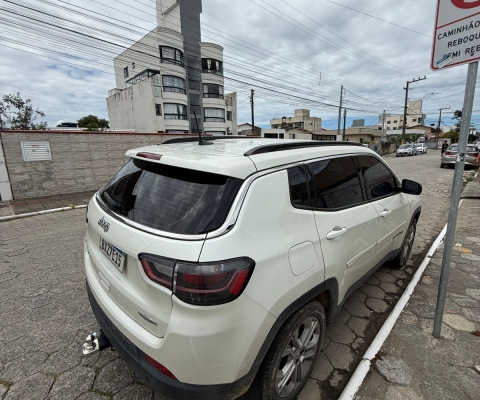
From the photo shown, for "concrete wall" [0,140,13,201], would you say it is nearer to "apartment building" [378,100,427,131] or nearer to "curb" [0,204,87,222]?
"curb" [0,204,87,222]

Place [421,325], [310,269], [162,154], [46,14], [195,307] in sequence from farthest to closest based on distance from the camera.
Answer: [46,14] → [421,325] → [162,154] → [310,269] → [195,307]

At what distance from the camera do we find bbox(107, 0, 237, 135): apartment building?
31562 millimetres

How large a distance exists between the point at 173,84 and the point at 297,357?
116ft

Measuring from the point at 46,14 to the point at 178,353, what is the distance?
1302cm

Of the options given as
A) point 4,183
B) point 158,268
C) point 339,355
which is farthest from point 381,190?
point 4,183

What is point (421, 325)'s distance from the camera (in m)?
2.51

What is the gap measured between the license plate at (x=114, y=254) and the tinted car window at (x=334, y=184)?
123cm

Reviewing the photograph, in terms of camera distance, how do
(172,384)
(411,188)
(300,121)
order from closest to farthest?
(172,384) < (411,188) < (300,121)

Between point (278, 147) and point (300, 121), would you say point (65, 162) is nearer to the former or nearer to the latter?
point (278, 147)

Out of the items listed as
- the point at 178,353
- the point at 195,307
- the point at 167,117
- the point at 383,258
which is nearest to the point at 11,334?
the point at 178,353

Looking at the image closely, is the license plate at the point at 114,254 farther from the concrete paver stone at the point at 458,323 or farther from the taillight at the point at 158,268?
the concrete paver stone at the point at 458,323

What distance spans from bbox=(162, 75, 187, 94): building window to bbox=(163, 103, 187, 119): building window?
1749 mm

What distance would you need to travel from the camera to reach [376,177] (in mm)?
2723

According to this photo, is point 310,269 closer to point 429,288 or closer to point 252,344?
point 252,344
